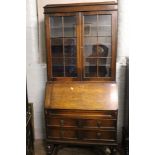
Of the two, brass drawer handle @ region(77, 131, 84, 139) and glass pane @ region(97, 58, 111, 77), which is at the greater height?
glass pane @ region(97, 58, 111, 77)

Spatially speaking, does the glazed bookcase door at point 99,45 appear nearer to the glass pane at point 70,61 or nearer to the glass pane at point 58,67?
the glass pane at point 70,61

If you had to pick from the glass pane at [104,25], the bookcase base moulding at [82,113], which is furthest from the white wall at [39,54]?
the bookcase base moulding at [82,113]

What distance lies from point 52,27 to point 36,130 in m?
1.45

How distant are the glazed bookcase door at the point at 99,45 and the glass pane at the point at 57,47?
237 mm

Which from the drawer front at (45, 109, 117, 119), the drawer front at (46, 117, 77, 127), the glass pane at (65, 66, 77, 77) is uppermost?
the glass pane at (65, 66, 77, 77)

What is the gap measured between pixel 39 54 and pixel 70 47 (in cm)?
61

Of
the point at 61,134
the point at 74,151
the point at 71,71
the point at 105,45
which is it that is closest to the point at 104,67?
the point at 105,45

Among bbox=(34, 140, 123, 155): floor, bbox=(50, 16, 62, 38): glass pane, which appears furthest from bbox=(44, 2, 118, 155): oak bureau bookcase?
bbox=(34, 140, 123, 155): floor

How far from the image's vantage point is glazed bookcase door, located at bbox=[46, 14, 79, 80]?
205 centimetres

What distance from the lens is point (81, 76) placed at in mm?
2115

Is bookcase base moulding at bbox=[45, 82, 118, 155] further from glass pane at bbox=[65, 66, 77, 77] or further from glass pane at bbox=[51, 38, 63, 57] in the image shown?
glass pane at bbox=[51, 38, 63, 57]

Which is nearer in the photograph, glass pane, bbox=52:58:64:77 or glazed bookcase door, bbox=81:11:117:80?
glazed bookcase door, bbox=81:11:117:80

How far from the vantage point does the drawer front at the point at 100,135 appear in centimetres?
206
